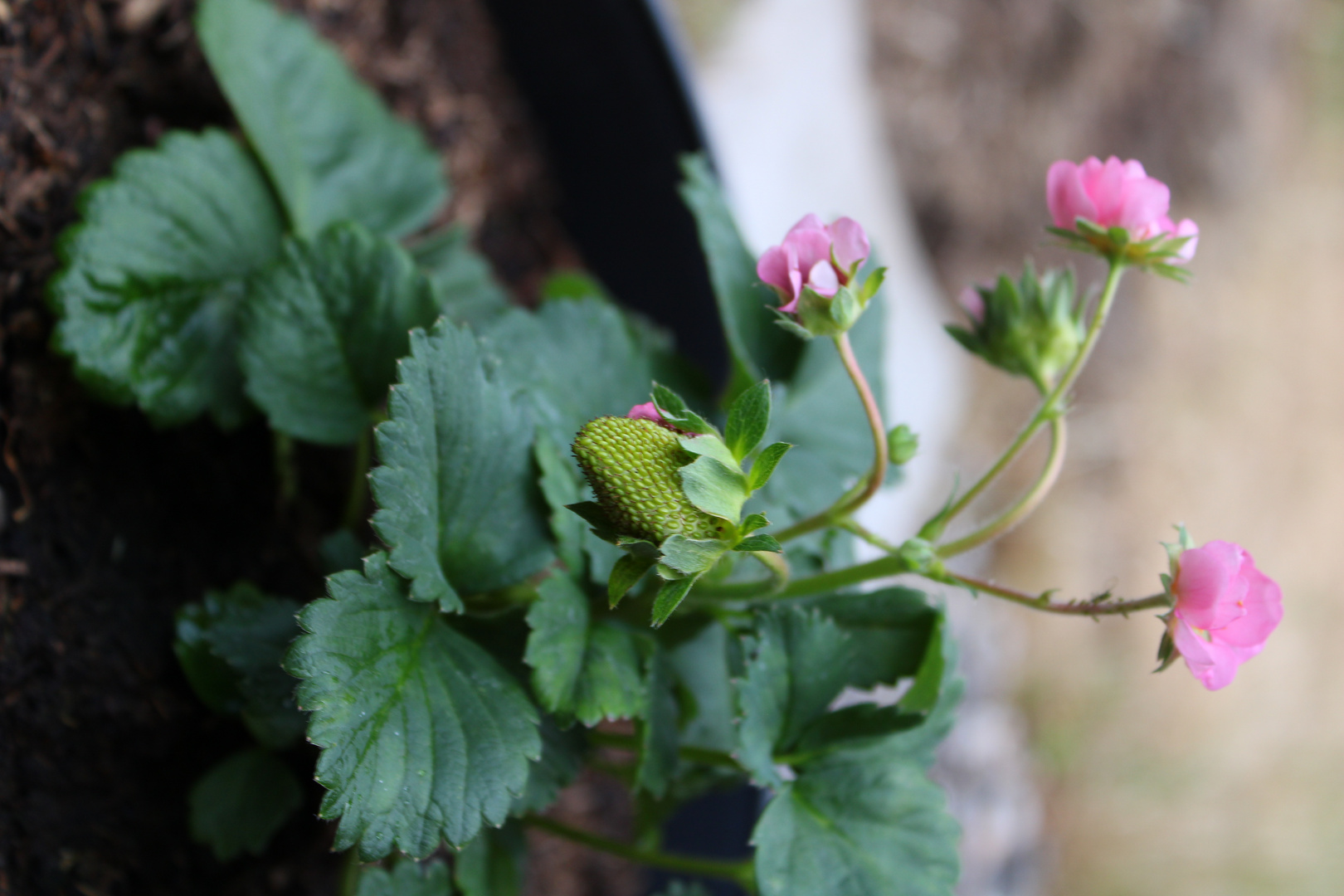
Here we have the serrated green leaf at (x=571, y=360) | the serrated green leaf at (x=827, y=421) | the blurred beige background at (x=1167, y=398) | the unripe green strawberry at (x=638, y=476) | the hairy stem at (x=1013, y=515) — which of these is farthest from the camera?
the blurred beige background at (x=1167, y=398)

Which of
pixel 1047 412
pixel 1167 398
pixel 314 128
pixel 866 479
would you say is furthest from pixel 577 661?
pixel 1167 398

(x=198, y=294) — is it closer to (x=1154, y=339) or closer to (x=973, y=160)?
(x=973, y=160)

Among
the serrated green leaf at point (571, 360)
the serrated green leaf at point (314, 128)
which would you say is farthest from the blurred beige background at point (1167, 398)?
the serrated green leaf at point (571, 360)

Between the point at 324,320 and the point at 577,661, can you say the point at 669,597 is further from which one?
the point at 324,320

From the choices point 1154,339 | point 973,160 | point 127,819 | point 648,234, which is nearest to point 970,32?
point 973,160

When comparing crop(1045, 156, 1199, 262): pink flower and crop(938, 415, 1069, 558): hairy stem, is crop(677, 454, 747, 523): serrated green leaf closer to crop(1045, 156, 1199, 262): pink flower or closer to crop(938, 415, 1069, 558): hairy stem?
crop(938, 415, 1069, 558): hairy stem

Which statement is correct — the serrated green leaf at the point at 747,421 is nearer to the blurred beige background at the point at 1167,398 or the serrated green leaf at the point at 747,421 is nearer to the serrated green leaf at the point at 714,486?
the serrated green leaf at the point at 714,486
